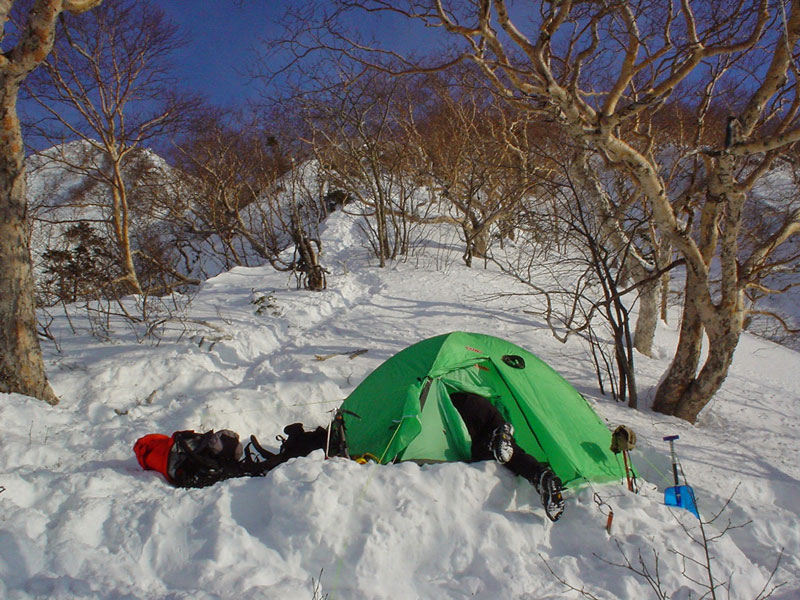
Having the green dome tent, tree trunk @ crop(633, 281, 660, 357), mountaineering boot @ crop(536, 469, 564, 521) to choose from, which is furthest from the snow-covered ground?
tree trunk @ crop(633, 281, 660, 357)

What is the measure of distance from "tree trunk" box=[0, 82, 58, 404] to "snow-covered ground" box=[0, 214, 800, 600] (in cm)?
24

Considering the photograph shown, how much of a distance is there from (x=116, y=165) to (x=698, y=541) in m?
11.1

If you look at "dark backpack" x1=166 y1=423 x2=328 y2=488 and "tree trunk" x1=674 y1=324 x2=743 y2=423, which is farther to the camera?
"tree trunk" x1=674 y1=324 x2=743 y2=423

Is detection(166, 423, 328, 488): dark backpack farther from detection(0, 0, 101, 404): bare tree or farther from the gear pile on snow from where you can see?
detection(0, 0, 101, 404): bare tree

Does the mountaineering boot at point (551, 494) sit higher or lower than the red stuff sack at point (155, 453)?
higher

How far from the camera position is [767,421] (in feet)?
16.3

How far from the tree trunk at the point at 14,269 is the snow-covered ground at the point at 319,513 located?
0.80 feet

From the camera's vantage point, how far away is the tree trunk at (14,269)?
11.4ft

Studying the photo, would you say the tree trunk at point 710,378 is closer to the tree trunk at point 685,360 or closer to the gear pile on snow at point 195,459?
the tree trunk at point 685,360

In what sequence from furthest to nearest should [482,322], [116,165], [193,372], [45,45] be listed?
[116,165], [482,322], [193,372], [45,45]

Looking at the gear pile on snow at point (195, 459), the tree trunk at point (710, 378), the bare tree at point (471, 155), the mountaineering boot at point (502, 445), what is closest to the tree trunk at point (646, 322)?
the tree trunk at point (710, 378)

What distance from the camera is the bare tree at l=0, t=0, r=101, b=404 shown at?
3375 millimetres

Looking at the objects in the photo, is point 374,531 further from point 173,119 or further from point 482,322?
point 173,119

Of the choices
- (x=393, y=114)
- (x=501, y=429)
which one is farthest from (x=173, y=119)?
(x=501, y=429)
